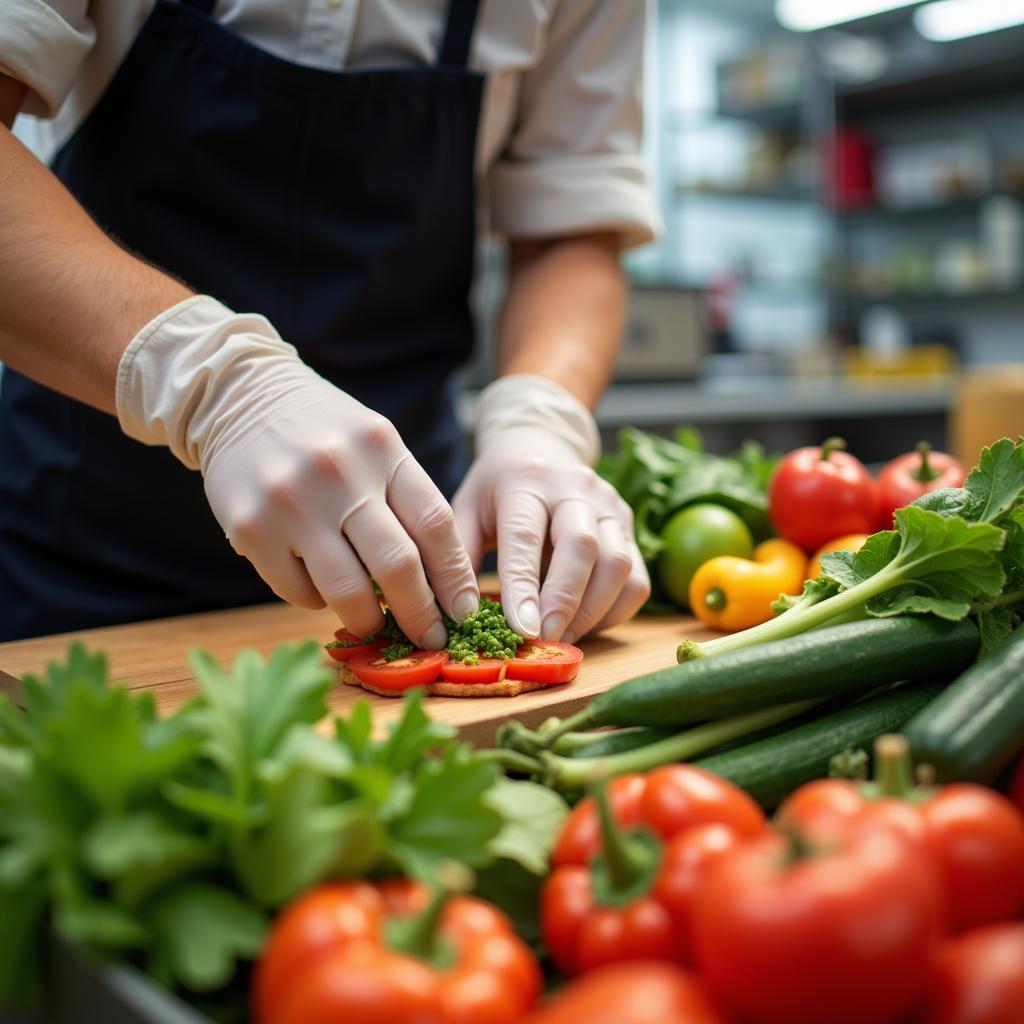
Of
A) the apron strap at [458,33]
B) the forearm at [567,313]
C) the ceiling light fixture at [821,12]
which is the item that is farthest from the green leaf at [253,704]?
the ceiling light fixture at [821,12]

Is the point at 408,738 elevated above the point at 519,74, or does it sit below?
below

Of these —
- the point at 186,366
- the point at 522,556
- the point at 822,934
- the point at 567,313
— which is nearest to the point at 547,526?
the point at 522,556

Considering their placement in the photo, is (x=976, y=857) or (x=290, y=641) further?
(x=290, y=641)

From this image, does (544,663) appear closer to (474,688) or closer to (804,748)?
(474,688)

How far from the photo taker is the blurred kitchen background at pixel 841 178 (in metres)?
6.04

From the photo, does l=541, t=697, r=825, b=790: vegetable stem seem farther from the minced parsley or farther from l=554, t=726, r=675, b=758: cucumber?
the minced parsley

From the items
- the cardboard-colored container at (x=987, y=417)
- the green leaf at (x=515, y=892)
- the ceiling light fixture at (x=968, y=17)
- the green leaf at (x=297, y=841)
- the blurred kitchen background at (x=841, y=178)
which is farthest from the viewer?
the blurred kitchen background at (x=841, y=178)

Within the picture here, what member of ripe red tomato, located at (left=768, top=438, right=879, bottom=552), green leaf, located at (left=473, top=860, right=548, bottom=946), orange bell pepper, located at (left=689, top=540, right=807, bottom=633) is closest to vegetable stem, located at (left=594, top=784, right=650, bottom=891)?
green leaf, located at (left=473, top=860, right=548, bottom=946)

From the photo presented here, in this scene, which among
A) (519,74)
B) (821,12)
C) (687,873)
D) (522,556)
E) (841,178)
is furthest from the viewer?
(841,178)

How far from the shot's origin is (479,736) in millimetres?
953

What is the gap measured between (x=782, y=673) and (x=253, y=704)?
1.29 ft

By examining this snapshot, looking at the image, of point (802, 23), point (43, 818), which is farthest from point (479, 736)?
point (802, 23)

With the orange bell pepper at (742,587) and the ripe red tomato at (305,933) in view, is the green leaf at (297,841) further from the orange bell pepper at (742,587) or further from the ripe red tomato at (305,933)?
the orange bell pepper at (742,587)

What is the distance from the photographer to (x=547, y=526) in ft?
4.33
